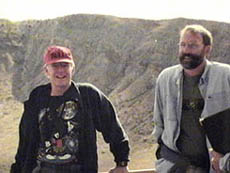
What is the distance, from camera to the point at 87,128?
3.70 metres

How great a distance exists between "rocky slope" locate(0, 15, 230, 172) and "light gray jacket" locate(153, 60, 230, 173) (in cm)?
1540

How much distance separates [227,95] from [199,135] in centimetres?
36

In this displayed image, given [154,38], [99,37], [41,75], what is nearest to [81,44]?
[99,37]

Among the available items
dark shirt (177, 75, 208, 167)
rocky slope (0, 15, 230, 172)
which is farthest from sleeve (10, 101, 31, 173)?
rocky slope (0, 15, 230, 172)

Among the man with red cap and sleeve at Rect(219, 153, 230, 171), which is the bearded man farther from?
the man with red cap

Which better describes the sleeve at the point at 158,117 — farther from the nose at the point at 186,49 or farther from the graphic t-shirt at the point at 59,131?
the graphic t-shirt at the point at 59,131

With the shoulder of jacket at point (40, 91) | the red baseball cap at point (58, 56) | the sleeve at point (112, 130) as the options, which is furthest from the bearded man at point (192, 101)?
the shoulder of jacket at point (40, 91)

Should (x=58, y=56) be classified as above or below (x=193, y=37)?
below

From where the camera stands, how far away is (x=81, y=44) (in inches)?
1320

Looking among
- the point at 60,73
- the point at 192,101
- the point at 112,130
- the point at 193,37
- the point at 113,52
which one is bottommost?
the point at 113,52

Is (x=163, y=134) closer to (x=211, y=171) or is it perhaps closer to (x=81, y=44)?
(x=211, y=171)

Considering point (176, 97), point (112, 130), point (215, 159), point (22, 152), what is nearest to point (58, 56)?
point (112, 130)

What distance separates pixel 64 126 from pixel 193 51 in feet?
3.69

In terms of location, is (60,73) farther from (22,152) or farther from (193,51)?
(193,51)
